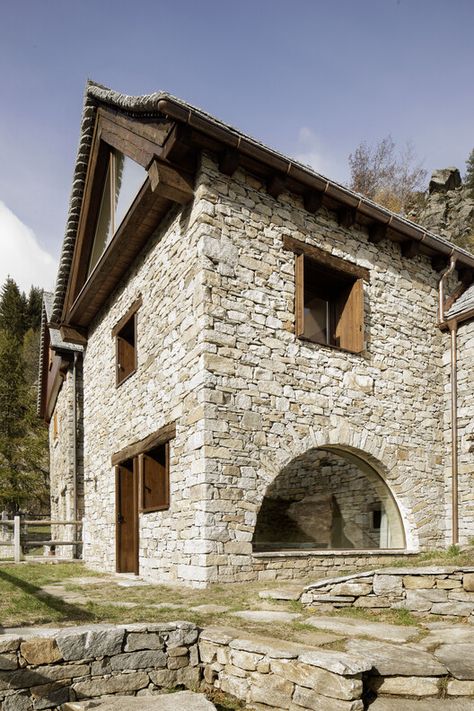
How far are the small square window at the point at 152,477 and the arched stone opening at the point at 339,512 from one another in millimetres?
1698

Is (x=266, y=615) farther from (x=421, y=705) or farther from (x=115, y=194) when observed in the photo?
(x=115, y=194)

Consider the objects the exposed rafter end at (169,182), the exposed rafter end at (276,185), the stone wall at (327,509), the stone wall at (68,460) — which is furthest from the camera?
the stone wall at (68,460)

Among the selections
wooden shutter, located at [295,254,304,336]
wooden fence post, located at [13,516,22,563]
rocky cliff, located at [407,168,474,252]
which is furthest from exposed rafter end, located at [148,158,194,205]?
rocky cliff, located at [407,168,474,252]

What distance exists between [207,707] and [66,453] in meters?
11.3

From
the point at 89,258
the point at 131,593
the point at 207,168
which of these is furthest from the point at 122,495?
the point at 207,168

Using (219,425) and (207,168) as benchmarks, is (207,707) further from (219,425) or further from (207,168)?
(207,168)

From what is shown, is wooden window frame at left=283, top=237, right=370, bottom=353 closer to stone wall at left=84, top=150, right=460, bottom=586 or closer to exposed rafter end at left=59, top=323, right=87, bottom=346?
stone wall at left=84, top=150, right=460, bottom=586

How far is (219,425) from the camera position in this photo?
289 inches

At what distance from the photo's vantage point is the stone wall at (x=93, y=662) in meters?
3.99

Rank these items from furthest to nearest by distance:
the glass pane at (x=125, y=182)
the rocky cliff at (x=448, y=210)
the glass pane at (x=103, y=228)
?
1. the rocky cliff at (x=448, y=210)
2. the glass pane at (x=103, y=228)
3. the glass pane at (x=125, y=182)

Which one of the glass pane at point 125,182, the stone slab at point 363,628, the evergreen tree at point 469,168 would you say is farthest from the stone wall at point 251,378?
the evergreen tree at point 469,168

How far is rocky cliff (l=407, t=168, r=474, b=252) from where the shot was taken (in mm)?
24375

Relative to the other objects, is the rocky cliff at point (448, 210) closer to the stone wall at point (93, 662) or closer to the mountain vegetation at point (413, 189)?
the mountain vegetation at point (413, 189)

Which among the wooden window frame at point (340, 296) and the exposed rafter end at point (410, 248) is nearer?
the wooden window frame at point (340, 296)
